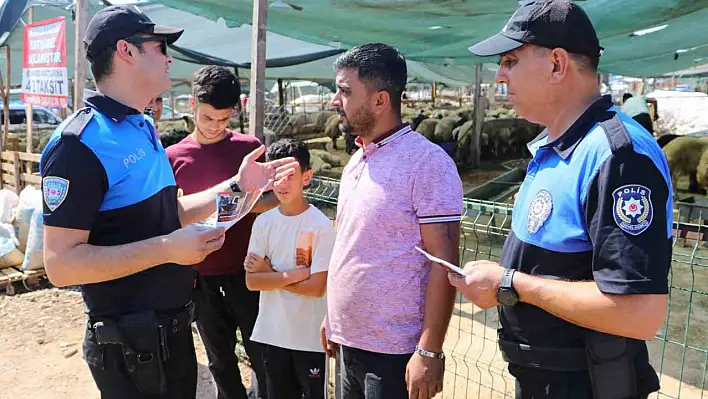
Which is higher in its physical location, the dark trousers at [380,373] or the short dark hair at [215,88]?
the short dark hair at [215,88]

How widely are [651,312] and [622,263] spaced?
142 millimetres

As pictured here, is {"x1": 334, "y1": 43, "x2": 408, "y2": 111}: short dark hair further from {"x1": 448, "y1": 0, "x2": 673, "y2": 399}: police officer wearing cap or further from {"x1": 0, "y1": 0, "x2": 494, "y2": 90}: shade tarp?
{"x1": 0, "y1": 0, "x2": 494, "y2": 90}: shade tarp

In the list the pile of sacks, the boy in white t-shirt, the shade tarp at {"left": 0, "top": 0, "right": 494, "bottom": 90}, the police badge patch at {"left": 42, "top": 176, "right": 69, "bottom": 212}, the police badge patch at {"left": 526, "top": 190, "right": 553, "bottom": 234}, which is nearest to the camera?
the police badge patch at {"left": 526, "top": 190, "right": 553, "bottom": 234}

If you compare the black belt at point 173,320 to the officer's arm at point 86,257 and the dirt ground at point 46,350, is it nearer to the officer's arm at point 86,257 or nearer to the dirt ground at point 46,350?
the officer's arm at point 86,257

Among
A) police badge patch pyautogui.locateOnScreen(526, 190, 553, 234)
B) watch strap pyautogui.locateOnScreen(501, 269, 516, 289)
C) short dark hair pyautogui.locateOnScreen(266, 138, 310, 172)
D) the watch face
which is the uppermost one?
short dark hair pyautogui.locateOnScreen(266, 138, 310, 172)

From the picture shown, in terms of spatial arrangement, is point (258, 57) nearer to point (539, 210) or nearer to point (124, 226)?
point (124, 226)

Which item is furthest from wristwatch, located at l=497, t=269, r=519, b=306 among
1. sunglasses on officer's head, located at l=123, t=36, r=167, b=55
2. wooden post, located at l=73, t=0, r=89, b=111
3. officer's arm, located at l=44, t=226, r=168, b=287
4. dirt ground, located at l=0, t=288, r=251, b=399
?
wooden post, located at l=73, t=0, r=89, b=111

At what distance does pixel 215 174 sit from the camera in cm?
296

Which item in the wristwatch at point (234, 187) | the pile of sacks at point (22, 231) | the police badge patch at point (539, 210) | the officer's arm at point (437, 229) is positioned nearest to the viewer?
the police badge patch at point (539, 210)

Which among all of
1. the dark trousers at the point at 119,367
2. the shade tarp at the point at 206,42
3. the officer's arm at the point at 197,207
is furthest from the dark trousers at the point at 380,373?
the shade tarp at the point at 206,42

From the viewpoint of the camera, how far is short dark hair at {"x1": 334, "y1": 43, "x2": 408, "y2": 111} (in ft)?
6.28

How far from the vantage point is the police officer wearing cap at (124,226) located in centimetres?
171

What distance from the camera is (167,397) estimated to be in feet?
6.55

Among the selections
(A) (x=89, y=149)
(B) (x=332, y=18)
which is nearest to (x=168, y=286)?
(A) (x=89, y=149)
